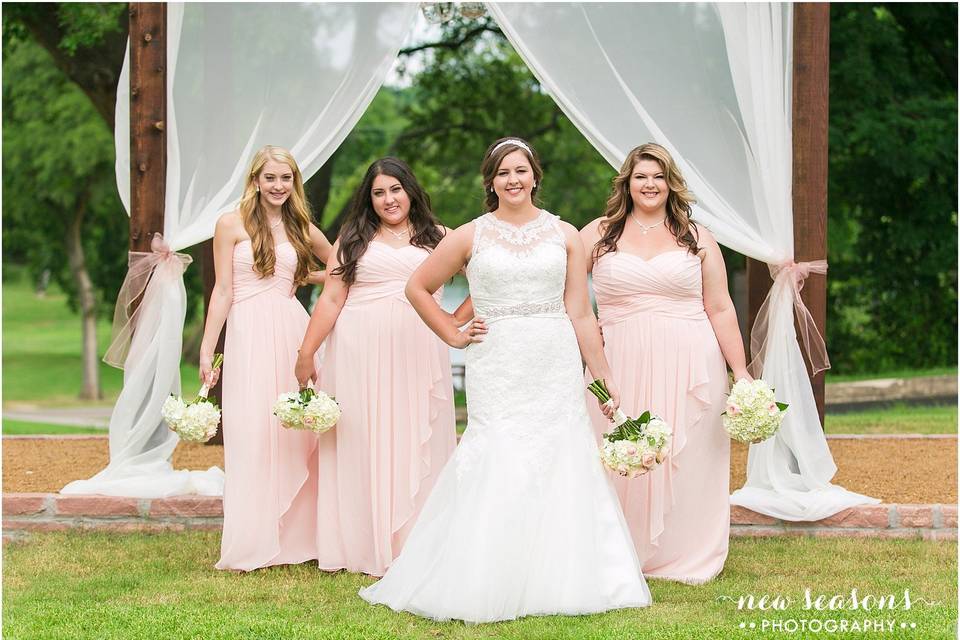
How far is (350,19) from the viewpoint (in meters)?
6.31

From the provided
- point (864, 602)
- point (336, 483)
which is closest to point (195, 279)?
point (336, 483)

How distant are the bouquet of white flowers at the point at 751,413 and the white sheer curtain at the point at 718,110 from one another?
1.08 m

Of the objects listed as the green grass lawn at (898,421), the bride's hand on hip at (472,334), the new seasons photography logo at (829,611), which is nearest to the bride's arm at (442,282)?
the bride's hand on hip at (472,334)

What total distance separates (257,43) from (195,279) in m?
15.8

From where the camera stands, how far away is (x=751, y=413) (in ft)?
15.7

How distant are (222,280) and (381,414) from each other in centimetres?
99

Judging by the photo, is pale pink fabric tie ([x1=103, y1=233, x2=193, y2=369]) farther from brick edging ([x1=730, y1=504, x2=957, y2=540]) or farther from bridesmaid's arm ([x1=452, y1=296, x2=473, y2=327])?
brick edging ([x1=730, y1=504, x2=957, y2=540])

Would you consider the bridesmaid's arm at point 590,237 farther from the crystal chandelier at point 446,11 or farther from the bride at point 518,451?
the crystal chandelier at point 446,11

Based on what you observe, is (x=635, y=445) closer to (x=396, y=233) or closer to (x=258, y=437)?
(x=396, y=233)

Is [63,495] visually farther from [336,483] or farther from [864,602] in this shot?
[864,602]

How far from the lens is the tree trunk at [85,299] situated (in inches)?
808

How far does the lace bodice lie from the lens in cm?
451

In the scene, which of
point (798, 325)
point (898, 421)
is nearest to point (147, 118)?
point (798, 325)

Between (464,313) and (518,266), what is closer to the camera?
(518,266)
